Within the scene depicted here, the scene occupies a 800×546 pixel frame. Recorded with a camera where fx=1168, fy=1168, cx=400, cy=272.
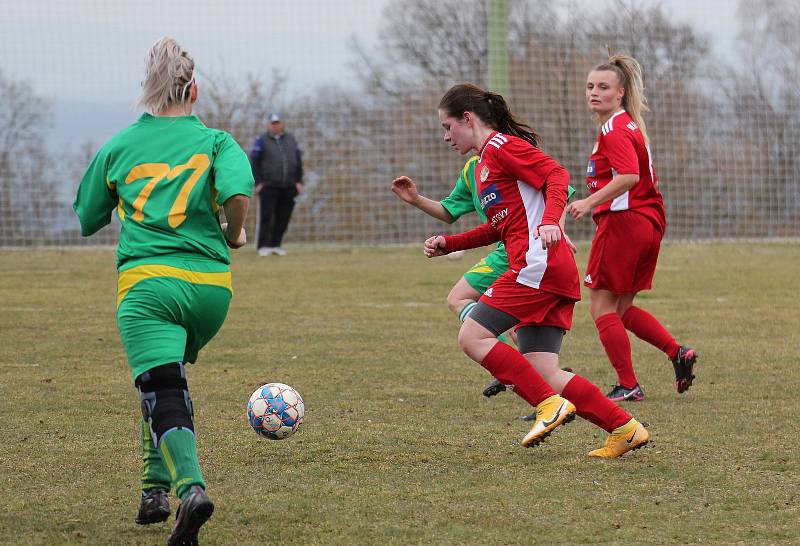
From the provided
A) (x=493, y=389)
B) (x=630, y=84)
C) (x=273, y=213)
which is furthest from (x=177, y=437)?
(x=273, y=213)

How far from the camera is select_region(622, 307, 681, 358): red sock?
620cm

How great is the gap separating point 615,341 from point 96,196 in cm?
322

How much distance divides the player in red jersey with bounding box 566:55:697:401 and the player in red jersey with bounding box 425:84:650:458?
1149 millimetres

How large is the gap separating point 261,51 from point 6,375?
13.7 meters

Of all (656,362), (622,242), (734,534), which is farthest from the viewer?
(656,362)

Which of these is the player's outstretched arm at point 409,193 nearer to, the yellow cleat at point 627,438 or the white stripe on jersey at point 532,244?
the white stripe on jersey at point 532,244

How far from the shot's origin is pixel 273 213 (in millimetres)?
17219

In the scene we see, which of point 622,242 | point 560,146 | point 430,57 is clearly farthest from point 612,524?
point 430,57

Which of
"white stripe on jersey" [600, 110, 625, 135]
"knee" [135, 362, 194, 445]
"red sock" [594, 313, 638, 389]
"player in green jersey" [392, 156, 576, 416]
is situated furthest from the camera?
"red sock" [594, 313, 638, 389]

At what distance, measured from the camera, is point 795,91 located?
20797mm

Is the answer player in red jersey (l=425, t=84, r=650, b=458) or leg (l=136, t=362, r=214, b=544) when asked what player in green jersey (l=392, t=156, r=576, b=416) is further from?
leg (l=136, t=362, r=214, b=544)

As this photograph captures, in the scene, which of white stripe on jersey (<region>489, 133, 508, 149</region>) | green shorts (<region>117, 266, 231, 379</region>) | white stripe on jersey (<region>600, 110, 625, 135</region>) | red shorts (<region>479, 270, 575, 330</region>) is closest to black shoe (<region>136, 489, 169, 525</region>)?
green shorts (<region>117, 266, 231, 379</region>)

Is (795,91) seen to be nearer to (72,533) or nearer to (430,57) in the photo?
(430,57)

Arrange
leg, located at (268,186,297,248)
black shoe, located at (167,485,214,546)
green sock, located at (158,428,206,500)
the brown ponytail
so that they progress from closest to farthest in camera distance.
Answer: black shoe, located at (167,485,214,546) < green sock, located at (158,428,206,500) < the brown ponytail < leg, located at (268,186,297,248)
